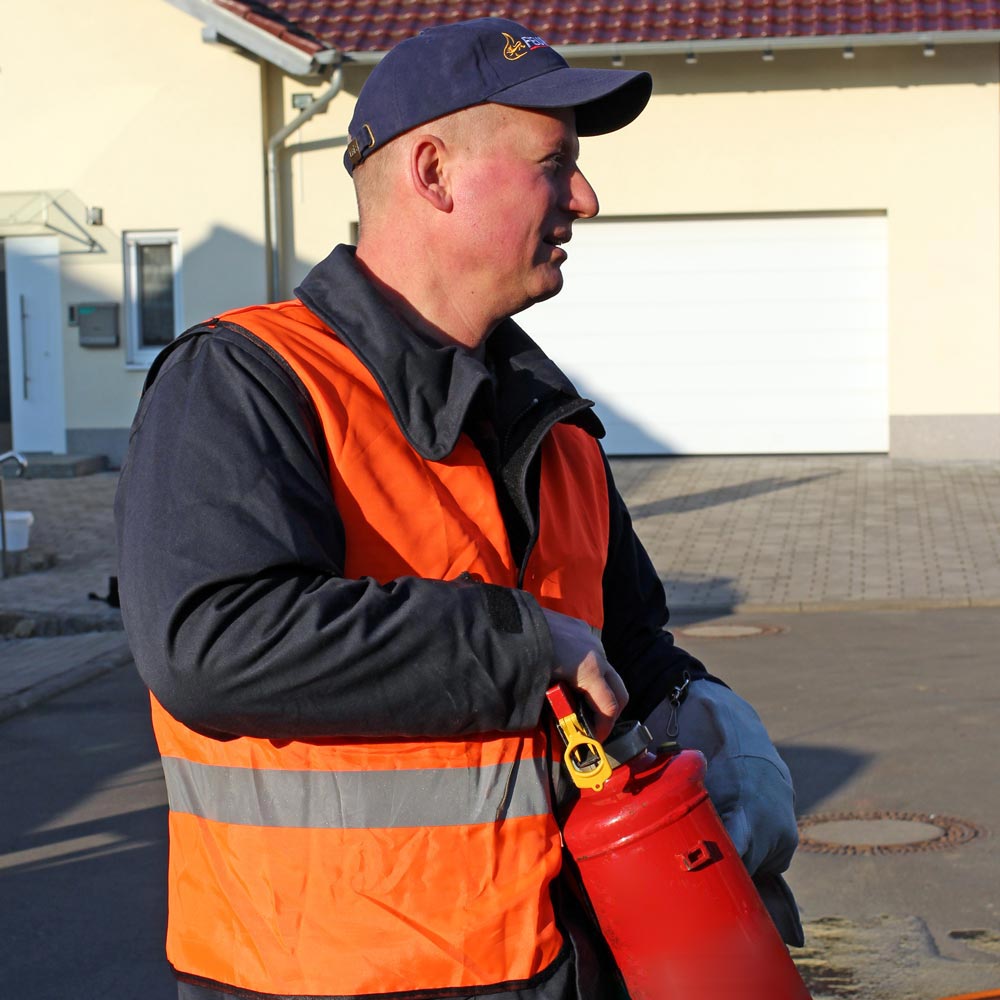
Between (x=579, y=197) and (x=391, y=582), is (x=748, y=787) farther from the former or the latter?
(x=579, y=197)

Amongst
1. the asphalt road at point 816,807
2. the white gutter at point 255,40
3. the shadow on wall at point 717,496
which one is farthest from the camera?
the white gutter at point 255,40

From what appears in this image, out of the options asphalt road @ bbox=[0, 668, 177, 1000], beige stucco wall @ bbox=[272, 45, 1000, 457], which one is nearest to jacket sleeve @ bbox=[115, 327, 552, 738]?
asphalt road @ bbox=[0, 668, 177, 1000]

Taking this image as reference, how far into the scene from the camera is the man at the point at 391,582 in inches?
69.5

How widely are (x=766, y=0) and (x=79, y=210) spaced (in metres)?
8.04

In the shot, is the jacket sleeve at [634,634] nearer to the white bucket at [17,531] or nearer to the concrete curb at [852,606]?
the concrete curb at [852,606]

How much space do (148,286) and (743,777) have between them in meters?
17.3

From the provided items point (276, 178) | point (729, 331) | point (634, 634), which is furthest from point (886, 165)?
point (634, 634)

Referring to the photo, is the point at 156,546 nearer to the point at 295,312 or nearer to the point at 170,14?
the point at 295,312

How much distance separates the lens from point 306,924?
1854 millimetres

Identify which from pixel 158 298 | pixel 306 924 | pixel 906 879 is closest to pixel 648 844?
pixel 306 924

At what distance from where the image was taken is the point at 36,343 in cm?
1892

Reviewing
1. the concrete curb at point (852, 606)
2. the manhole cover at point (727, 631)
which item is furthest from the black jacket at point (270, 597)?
the concrete curb at point (852, 606)

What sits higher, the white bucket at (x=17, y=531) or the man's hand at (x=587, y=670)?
the man's hand at (x=587, y=670)

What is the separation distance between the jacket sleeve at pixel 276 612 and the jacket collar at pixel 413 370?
0.17 m
